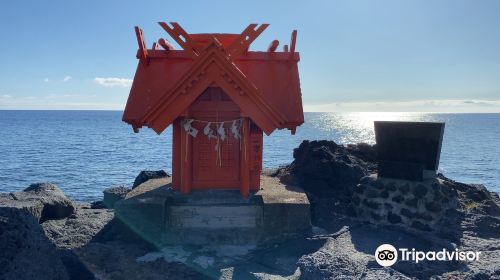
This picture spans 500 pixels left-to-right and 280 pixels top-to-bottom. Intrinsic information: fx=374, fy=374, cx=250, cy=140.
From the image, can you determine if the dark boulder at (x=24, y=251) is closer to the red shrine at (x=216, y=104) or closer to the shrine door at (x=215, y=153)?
the red shrine at (x=216, y=104)

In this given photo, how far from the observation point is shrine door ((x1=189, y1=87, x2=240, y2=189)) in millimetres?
12375

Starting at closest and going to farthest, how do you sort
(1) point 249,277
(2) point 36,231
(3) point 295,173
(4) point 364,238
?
(2) point 36,231 → (1) point 249,277 → (4) point 364,238 → (3) point 295,173

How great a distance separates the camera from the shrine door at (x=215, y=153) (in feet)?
40.6

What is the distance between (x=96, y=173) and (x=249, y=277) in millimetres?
35503

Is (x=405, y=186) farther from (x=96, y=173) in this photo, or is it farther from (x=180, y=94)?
(x=96, y=173)

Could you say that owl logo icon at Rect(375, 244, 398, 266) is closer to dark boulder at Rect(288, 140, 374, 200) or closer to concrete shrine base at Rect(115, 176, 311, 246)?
concrete shrine base at Rect(115, 176, 311, 246)

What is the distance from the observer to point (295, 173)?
16.5m

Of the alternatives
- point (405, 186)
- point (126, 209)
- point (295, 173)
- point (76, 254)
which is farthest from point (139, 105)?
point (405, 186)

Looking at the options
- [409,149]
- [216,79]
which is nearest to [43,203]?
[216,79]

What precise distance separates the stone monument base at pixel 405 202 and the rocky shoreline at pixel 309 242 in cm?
3

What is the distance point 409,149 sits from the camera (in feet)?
36.8

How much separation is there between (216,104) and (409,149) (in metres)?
6.14

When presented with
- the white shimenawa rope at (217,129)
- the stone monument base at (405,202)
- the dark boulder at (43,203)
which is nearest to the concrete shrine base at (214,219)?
the white shimenawa rope at (217,129)

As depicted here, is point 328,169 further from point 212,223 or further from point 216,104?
point 212,223
